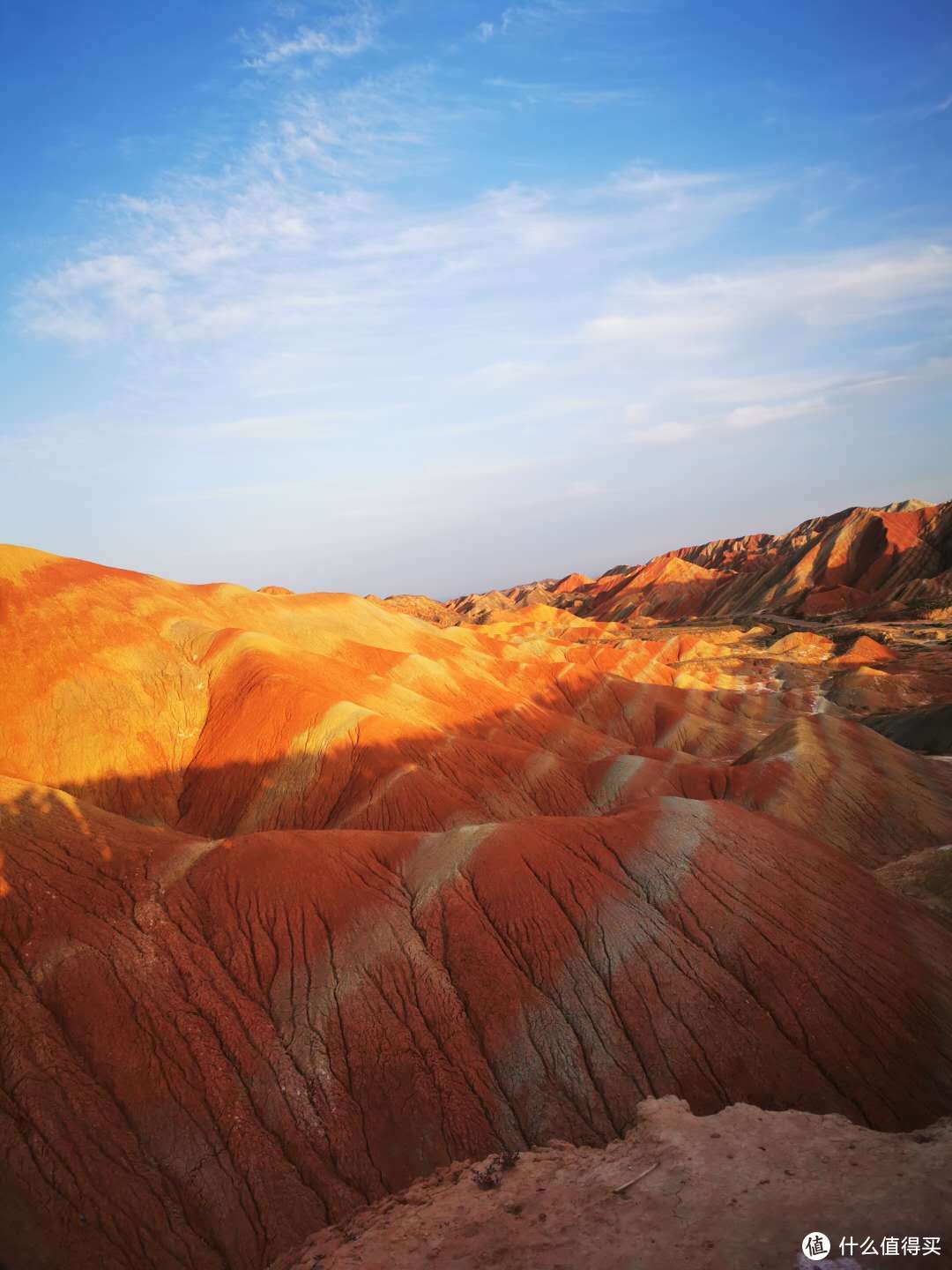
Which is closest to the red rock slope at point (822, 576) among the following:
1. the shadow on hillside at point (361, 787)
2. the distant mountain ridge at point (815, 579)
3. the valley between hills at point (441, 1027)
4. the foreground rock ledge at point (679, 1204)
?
the distant mountain ridge at point (815, 579)

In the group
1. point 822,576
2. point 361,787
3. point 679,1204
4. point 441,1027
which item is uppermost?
point 822,576

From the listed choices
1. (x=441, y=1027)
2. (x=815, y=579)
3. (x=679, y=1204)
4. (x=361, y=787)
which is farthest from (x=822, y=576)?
(x=679, y=1204)

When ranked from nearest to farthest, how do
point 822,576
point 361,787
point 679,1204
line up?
point 679,1204
point 361,787
point 822,576

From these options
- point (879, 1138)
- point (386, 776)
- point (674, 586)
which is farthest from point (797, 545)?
point (879, 1138)

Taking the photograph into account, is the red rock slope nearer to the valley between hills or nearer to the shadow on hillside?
the shadow on hillside

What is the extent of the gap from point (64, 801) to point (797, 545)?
164 m

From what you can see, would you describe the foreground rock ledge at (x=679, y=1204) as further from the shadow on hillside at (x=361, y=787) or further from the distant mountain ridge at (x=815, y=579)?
the distant mountain ridge at (x=815, y=579)

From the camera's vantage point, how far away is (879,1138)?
35.3 feet

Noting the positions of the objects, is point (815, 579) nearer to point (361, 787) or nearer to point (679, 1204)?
point (361, 787)

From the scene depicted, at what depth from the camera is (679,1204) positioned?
9.39 metres

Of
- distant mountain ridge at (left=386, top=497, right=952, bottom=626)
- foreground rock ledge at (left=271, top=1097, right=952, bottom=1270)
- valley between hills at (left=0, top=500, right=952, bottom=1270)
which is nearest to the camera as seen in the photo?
foreground rock ledge at (left=271, top=1097, right=952, bottom=1270)

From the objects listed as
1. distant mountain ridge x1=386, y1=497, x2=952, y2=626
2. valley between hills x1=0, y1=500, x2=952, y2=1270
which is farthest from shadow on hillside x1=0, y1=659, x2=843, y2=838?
distant mountain ridge x1=386, y1=497, x2=952, y2=626

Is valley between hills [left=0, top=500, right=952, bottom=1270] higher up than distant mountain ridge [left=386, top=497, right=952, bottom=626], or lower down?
lower down

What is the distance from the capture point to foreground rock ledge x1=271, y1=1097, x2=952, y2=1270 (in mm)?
8008
